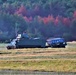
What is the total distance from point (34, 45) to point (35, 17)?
75.2 m

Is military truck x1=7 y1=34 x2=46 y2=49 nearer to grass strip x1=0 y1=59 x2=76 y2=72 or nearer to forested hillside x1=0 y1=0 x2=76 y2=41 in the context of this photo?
grass strip x1=0 y1=59 x2=76 y2=72

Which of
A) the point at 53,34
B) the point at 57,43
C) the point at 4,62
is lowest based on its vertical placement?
the point at 53,34

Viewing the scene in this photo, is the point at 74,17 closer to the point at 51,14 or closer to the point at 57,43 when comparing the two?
the point at 51,14

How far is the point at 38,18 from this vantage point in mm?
110438

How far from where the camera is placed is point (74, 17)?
10888cm

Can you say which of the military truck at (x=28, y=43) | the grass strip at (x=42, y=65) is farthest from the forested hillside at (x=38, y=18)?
the grass strip at (x=42, y=65)

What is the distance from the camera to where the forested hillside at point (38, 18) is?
93000 millimetres

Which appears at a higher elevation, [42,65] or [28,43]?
[42,65]

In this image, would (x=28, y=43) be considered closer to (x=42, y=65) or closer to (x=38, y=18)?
(x=42, y=65)

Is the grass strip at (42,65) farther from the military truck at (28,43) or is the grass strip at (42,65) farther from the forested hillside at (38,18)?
the forested hillside at (38,18)

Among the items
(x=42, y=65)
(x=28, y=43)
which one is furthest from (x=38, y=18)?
(x=42, y=65)

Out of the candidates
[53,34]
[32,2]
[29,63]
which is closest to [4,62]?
[29,63]

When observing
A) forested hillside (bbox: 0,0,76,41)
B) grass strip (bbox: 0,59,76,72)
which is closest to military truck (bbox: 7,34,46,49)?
grass strip (bbox: 0,59,76,72)

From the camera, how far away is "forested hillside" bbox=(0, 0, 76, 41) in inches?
3661
